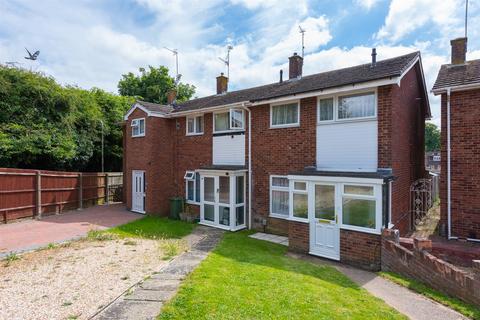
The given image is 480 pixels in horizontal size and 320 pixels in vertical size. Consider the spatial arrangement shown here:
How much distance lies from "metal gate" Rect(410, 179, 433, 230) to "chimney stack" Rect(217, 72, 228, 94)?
10355 millimetres

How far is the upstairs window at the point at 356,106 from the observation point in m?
8.11

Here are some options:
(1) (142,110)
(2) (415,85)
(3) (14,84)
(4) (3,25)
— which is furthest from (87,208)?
(2) (415,85)

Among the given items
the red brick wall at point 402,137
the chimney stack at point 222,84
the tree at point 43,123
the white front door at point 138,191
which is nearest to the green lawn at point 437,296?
the red brick wall at point 402,137

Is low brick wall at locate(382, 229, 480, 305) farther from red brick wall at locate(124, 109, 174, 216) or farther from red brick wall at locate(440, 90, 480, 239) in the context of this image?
red brick wall at locate(124, 109, 174, 216)

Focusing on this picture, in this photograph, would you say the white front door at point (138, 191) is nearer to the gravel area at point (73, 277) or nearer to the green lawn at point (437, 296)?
the gravel area at point (73, 277)

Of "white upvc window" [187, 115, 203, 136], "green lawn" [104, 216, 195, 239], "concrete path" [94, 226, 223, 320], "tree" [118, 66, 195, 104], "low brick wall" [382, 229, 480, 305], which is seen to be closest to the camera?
"concrete path" [94, 226, 223, 320]

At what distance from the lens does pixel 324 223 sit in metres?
8.13

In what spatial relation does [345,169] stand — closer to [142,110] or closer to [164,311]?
[164,311]

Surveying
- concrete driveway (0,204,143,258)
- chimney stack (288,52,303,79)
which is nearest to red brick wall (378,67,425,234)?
chimney stack (288,52,303,79)

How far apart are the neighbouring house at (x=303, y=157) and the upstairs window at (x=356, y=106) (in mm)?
30

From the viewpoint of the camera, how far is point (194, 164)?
13.3 metres

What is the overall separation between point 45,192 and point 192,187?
7259mm

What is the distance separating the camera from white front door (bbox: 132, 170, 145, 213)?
14484mm

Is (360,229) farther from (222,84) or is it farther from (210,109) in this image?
(222,84)
